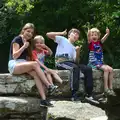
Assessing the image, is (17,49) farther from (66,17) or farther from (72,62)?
(66,17)

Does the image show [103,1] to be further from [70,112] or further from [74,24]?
[70,112]

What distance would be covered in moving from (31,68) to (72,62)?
3.18ft

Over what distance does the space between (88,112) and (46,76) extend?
5582 millimetres

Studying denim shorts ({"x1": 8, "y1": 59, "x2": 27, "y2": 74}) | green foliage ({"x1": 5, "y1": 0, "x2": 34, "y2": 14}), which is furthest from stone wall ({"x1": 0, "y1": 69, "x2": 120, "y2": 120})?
green foliage ({"x1": 5, "y1": 0, "x2": 34, "y2": 14})

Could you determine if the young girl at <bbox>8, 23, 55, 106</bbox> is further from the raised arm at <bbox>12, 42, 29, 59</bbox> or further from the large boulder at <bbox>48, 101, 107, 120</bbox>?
the large boulder at <bbox>48, 101, 107, 120</bbox>

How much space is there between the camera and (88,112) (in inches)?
486

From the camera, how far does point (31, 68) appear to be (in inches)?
268

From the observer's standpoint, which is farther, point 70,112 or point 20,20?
point 20,20

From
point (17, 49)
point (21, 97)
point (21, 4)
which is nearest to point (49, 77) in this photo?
point (21, 97)

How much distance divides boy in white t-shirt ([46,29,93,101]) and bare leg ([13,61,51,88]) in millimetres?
575

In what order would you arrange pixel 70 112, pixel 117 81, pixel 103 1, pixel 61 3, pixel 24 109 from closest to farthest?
pixel 24 109 < pixel 117 81 < pixel 70 112 < pixel 103 1 < pixel 61 3

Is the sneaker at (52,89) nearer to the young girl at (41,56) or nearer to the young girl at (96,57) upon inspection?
the young girl at (41,56)

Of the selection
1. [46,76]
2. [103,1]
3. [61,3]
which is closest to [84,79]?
[46,76]

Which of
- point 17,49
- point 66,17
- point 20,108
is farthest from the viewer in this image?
point 66,17
